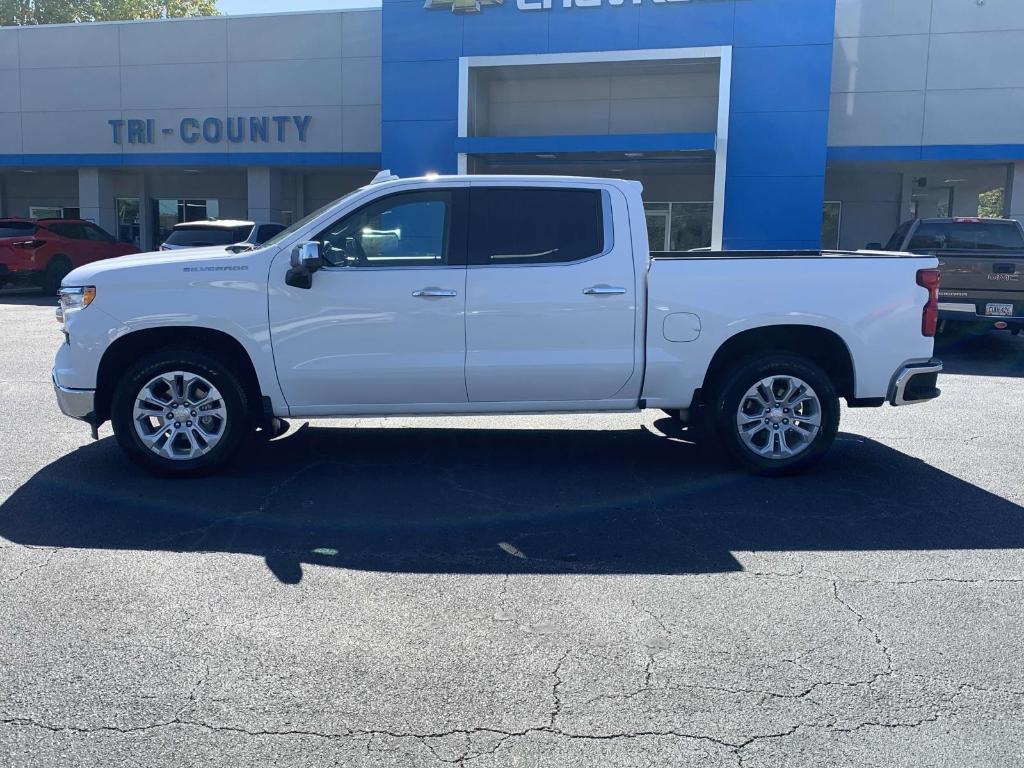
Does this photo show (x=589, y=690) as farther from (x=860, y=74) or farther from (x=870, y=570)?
(x=860, y=74)

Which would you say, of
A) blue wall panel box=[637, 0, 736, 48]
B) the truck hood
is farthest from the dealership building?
the truck hood

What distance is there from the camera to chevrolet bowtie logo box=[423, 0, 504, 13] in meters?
21.7

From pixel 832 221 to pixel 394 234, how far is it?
72.4ft

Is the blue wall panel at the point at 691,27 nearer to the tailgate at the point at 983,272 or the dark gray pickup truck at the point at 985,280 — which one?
the dark gray pickup truck at the point at 985,280

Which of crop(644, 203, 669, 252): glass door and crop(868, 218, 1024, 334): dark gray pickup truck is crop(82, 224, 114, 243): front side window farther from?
crop(868, 218, 1024, 334): dark gray pickup truck

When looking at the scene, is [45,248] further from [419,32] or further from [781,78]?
[781,78]

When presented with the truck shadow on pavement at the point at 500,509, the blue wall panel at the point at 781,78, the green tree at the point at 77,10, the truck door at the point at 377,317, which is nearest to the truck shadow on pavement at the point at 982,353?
the truck shadow on pavement at the point at 500,509

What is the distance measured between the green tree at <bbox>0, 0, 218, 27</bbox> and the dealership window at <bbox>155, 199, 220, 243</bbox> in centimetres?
2161

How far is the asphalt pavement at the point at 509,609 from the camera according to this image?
11.0ft

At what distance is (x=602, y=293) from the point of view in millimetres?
6520

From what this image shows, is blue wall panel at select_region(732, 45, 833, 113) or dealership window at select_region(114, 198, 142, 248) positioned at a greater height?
blue wall panel at select_region(732, 45, 833, 113)

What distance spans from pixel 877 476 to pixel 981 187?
23.9m

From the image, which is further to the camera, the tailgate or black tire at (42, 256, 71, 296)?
black tire at (42, 256, 71, 296)

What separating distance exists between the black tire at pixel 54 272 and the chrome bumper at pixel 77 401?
16.9 metres
